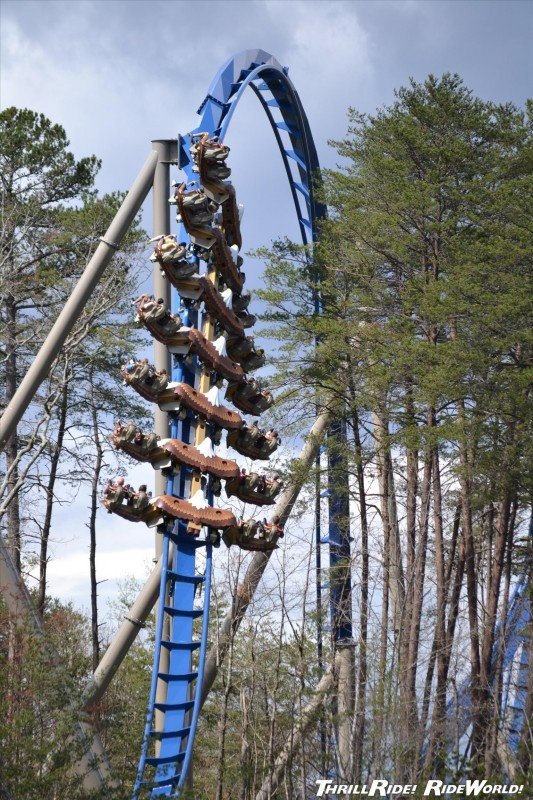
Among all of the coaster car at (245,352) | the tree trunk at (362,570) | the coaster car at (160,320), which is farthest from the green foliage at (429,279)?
the coaster car at (160,320)

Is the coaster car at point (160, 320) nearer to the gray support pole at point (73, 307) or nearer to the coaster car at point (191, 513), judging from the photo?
the coaster car at point (191, 513)

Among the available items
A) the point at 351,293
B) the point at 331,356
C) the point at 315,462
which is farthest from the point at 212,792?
the point at 351,293

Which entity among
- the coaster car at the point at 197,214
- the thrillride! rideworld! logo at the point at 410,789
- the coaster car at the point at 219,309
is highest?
the coaster car at the point at 197,214

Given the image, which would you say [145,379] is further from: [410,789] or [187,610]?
[410,789]

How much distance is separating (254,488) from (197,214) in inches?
93.4

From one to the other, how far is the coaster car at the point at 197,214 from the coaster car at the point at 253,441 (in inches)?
64.1

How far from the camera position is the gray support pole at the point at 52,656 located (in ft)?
25.2

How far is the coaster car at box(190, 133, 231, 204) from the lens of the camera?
9.03 meters

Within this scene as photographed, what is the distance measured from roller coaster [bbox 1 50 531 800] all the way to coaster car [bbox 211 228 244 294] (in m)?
0.01

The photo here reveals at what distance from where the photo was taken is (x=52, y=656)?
27.8ft

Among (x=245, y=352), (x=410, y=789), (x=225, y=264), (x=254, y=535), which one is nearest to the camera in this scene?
(x=410, y=789)

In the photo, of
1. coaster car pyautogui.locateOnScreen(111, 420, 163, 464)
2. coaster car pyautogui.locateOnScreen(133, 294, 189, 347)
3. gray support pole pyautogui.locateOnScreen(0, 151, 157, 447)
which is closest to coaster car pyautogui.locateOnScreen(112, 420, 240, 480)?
coaster car pyautogui.locateOnScreen(111, 420, 163, 464)

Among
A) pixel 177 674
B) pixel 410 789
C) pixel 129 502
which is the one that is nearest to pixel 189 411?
pixel 129 502

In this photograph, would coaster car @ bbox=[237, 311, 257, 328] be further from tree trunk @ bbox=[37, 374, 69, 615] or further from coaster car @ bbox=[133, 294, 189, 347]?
tree trunk @ bbox=[37, 374, 69, 615]
